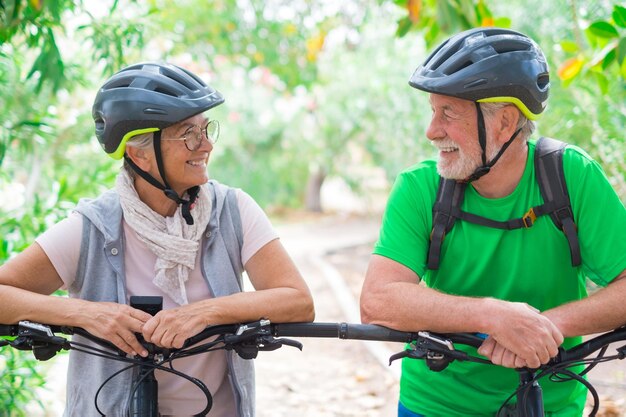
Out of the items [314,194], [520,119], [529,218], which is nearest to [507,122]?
[520,119]

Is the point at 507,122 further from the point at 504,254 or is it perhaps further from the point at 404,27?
the point at 404,27

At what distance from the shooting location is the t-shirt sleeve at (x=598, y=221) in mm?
2814

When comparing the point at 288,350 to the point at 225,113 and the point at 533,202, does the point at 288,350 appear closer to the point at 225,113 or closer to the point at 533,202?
the point at 533,202

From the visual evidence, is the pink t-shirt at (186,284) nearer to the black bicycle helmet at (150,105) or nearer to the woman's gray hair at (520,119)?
the black bicycle helmet at (150,105)

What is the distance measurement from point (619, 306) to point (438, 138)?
85cm

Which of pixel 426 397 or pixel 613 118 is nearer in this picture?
pixel 426 397

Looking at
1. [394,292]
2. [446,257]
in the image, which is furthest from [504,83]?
[394,292]

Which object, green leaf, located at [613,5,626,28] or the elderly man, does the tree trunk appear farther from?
the elderly man

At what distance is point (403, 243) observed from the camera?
2918mm

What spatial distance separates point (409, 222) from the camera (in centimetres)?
293

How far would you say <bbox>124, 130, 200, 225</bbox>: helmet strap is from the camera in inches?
118

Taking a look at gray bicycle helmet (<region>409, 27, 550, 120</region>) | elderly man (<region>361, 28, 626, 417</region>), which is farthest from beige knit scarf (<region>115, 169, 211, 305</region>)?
gray bicycle helmet (<region>409, 27, 550, 120</region>)

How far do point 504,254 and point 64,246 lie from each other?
5.18ft

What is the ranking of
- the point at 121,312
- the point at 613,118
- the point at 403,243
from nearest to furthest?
the point at 121,312 → the point at 403,243 → the point at 613,118
